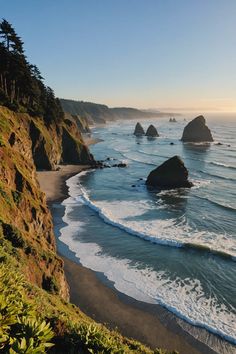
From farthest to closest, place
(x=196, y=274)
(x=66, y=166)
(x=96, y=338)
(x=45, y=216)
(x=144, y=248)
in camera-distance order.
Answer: (x=66, y=166), (x=144, y=248), (x=196, y=274), (x=45, y=216), (x=96, y=338)

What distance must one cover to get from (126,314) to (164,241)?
1161 cm

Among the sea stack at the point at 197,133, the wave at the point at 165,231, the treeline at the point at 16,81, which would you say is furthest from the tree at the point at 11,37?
the sea stack at the point at 197,133

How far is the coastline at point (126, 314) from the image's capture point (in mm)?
18680

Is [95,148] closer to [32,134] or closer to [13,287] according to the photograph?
[32,134]

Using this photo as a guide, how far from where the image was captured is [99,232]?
1356 inches

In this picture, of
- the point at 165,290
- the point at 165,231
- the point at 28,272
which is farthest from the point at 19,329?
the point at 165,231

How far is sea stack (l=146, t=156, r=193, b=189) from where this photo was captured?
2146 inches

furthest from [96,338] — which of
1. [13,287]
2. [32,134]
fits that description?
[32,134]

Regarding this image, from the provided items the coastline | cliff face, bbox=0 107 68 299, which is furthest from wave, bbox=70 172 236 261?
cliff face, bbox=0 107 68 299

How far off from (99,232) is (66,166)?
3888 cm

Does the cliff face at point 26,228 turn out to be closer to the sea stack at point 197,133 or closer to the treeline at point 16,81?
the treeline at point 16,81

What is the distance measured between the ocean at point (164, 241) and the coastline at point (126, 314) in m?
0.90

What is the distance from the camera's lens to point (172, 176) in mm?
54844

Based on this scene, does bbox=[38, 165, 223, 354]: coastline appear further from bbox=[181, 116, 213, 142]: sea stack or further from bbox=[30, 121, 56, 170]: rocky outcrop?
bbox=[181, 116, 213, 142]: sea stack
